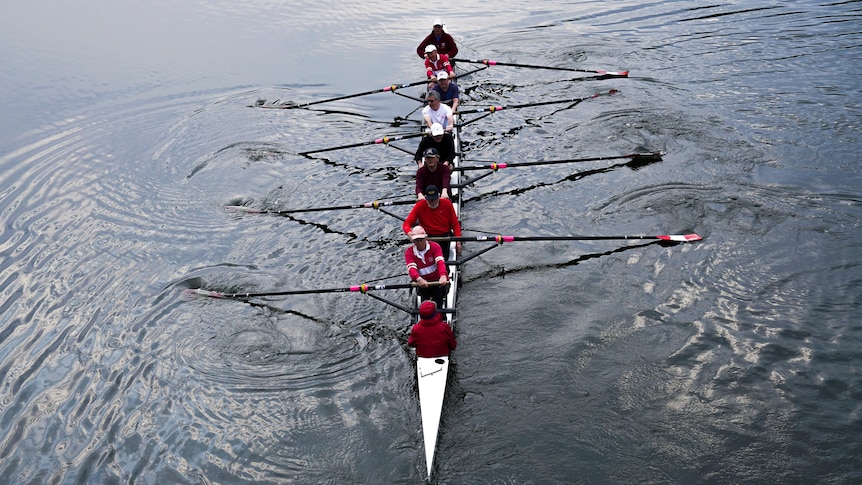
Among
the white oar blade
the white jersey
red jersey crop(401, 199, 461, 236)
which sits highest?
the white jersey

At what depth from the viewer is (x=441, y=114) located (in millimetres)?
17547

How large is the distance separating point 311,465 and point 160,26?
31.0 m

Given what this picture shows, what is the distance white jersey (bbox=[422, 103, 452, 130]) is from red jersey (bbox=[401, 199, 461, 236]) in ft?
18.0

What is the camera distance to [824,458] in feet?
30.4

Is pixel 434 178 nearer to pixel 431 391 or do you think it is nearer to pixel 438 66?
pixel 431 391

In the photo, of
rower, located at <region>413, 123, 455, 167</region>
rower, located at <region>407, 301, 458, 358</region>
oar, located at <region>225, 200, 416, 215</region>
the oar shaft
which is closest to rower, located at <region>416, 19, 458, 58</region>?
rower, located at <region>413, 123, 455, 167</region>

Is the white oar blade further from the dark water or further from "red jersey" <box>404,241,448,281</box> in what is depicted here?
"red jersey" <box>404,241,448,281</box>

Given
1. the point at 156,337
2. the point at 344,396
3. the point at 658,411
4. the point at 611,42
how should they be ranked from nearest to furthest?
the point at 658,411 < the point at 344,396 < the point at 156,337 < the point at 611,42

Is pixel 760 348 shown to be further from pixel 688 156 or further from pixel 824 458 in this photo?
pixel 688 156

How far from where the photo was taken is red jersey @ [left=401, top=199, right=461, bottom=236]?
12531 millimetres

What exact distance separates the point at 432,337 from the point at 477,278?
11.8ft

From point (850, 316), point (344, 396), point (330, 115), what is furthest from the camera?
point (330, 115)

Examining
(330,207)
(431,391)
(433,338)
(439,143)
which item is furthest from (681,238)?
(330,207)

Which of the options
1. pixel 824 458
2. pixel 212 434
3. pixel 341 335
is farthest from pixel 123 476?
pixel 824 458
